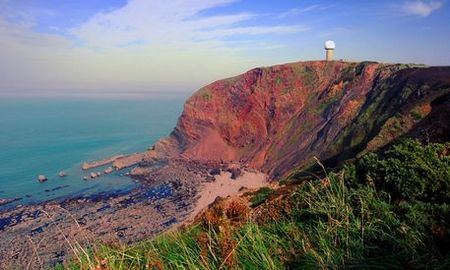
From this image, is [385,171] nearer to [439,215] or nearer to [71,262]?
[439,215]

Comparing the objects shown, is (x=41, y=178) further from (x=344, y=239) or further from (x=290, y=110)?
(x=344, y=239)

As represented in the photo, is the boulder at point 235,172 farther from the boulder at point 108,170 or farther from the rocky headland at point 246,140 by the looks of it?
the boulder at point 108,170

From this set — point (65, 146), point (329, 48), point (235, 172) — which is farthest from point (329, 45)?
point (65, 146)

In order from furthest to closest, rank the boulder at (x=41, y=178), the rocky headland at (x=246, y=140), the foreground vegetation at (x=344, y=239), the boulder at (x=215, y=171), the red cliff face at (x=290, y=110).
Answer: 1. the boulder at (x=41, y=178)
2. the boulder at (x=215, y=171)
3. the red cliff face at (x=290, y=110)
4. the rocky headland at (x=246, y=140)
5. the foreground vegetation at (x=344, y=239)

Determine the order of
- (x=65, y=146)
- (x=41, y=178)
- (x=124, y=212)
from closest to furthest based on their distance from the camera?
(x=124, y=212)
(x=41, y=178)
(x=65, y=146)

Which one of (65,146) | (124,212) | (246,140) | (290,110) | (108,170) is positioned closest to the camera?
(124,212)

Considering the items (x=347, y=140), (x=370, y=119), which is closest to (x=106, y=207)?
(x=347, y=140)

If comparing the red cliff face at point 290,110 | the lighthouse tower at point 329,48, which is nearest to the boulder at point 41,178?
the red cliff face at point 290,110
